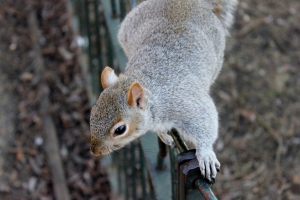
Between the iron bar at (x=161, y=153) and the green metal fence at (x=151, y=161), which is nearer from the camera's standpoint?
the green metal fence at (x=151, y=161)

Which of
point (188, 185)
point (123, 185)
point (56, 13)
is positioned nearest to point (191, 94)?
point (188, 185)

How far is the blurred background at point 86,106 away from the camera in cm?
268

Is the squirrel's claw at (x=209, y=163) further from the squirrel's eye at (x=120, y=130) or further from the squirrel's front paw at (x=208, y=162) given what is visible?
the squirrel's eye at (x=120, y=130)

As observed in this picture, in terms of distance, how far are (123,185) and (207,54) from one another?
1089 mm

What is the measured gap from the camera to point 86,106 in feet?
9.79

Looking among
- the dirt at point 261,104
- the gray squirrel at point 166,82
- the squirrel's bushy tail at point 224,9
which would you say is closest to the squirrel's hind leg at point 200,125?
the gray squirrel at point 166,82

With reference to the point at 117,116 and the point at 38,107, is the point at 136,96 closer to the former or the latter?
the point at 117,116

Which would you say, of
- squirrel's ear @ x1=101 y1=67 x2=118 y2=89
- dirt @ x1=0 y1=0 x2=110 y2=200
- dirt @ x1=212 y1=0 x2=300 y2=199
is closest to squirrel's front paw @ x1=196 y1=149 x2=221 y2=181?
squirrel's ear @ x1=101 y1=67 x2=118 y2=89

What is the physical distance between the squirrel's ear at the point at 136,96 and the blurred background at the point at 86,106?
1.39 metres

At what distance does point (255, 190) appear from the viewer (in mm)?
2662

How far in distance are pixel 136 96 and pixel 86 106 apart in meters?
1.68

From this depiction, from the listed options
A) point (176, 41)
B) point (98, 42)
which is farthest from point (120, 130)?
point (98, 42)

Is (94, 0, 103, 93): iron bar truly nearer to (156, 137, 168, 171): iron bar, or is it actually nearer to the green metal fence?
the green metal fence

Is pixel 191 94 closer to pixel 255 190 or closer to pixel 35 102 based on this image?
pixel 255 190
